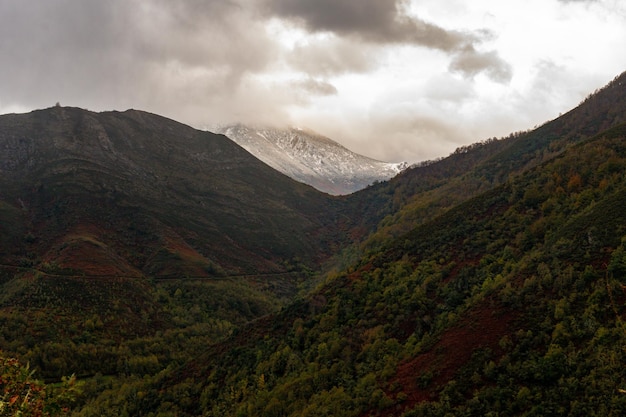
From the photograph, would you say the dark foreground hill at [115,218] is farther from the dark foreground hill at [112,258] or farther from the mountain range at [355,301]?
the mountain range at [355,301]

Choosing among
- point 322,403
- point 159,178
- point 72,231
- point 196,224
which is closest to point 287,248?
point 196,224

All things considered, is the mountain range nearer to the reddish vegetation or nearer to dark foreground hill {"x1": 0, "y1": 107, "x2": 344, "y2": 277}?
Result: the reddish vegetation

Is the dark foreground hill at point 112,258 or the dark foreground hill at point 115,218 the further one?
the dark foreground hill at point 115,218

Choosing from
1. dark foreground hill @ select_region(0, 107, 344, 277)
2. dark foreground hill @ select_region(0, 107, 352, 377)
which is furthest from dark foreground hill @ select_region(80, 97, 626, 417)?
dark foreground hill @ select_region(0, 107, 344, 277)

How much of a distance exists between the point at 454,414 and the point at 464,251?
3682 cm

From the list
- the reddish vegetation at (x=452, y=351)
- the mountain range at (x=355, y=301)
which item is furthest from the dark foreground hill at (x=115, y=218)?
the reddish vegetation at (x=452, y=351)

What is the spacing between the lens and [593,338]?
102 ft

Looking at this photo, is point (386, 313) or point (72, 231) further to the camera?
point (72, 231)

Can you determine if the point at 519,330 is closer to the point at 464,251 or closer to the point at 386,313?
the point at 386,313

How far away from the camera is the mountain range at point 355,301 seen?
34.3m

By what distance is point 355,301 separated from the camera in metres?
67.6

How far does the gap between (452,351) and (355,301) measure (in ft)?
93.7

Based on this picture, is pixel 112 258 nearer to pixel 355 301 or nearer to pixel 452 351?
pixel 355 301

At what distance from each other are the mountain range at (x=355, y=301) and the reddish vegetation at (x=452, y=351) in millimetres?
206
